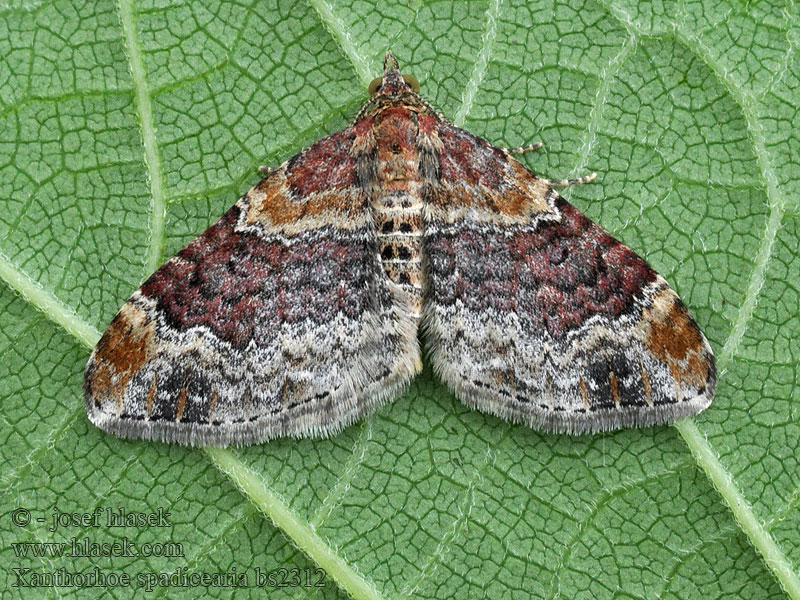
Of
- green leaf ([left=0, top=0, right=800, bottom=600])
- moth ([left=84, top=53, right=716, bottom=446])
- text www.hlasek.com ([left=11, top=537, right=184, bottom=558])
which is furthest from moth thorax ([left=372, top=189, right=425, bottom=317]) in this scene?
text www.hlasek.com ([left=11, top=537, right=184, bottom=558])


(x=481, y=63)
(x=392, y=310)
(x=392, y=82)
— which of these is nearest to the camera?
(x=392, y=310)

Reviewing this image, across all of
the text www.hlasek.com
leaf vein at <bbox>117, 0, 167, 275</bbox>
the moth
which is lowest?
the text www.hlasek.com

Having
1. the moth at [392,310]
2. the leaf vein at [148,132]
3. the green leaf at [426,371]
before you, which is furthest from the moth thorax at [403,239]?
the leaf vein at [148,132]

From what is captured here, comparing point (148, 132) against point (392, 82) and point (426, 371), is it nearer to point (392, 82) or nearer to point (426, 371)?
point (392, 82)

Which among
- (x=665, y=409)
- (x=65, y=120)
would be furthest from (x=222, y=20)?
(x=665, y=409)

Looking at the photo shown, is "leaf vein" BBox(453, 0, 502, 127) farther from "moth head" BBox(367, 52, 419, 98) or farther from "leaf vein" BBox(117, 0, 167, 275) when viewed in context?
"leaf vein" BBox(117, 0, 167, 275)

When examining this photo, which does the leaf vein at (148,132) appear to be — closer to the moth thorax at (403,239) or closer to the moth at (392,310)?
the moth at (392,310)

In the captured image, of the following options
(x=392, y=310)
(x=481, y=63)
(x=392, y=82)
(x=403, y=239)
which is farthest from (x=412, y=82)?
(x=392, y=310)
